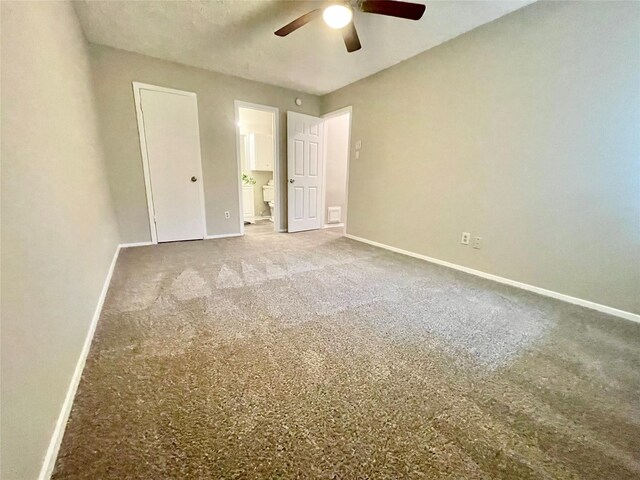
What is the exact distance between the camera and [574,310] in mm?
1963

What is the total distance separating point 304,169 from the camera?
15.0 feet

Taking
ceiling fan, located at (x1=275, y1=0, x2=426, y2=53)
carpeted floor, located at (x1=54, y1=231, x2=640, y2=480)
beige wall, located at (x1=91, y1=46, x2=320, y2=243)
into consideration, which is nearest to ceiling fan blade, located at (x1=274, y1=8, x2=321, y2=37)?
ceiling fan, located at (x1=275, y1=0, x2=426, y2=53)

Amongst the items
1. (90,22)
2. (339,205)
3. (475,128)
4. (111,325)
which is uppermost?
(90,22)

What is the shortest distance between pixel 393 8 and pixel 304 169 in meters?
2.88

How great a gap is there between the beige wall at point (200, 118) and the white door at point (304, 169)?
0.19 metres

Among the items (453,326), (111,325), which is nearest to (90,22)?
(111,325)

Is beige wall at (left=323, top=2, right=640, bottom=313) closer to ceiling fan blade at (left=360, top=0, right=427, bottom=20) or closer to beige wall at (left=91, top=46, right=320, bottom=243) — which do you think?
ceiling fan blade at (left=360, top=0, right=427, bottom=20)

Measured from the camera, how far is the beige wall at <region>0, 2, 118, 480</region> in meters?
0.71

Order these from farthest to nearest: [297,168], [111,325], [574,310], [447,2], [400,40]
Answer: [297,168]
[400,40]
[447,2]
[574,310]
[111,325]

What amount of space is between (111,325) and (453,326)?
2.19 metres

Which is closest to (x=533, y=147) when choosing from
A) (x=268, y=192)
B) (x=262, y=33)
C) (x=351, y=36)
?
(x=351, y=36)

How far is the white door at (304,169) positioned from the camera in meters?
4.33

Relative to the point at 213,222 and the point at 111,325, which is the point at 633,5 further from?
the point at 213,222

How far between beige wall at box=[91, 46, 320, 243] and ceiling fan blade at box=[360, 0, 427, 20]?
2.51m
